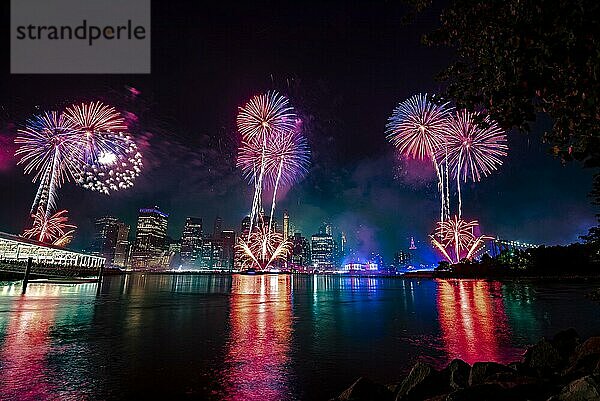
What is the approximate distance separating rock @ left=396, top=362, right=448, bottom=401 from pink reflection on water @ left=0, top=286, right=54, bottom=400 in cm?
786

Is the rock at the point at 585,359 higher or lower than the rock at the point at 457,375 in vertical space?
higher

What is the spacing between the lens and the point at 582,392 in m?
5.71

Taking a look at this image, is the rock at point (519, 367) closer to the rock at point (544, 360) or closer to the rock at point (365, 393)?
the rock at point (544, 360)

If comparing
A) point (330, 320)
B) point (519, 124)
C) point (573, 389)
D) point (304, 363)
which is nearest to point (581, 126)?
point (519, 124)

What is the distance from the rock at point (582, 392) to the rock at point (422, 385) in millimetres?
2457

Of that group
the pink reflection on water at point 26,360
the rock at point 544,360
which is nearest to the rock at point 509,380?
the rock at point 544,360

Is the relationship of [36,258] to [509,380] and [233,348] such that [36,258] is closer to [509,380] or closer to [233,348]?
[233,348]

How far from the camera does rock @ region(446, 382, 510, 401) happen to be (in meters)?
6.40

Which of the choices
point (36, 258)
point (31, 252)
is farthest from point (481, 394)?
point (36, 258)

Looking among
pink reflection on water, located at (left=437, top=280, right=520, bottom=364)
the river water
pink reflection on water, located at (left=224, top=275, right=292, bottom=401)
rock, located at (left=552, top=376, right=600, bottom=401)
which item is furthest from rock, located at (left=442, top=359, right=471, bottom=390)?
pink reflection on water, located at (left=437, top=280, right=520, bottom=364)

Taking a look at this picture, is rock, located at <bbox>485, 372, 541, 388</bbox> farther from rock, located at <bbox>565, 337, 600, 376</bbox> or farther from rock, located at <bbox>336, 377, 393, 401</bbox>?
rock, located at <bbox>336, 377, 393, 401</bbox>

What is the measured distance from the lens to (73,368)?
→ 11.4 metres

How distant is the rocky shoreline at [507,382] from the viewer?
641 cm

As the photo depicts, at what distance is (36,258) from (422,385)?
86.6 metres
